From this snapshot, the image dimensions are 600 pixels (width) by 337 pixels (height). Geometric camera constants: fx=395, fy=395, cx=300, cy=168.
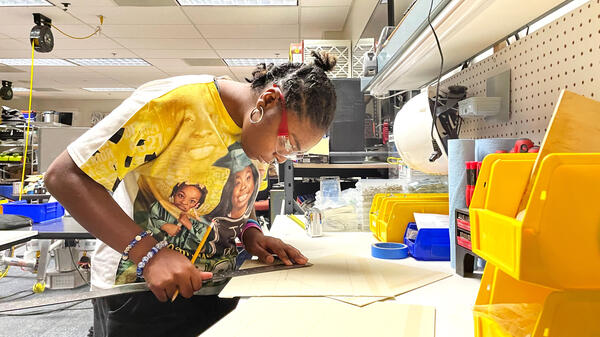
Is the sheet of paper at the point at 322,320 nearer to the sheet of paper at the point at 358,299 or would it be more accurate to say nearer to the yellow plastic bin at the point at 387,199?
the sheet of paper at the point at 358,299

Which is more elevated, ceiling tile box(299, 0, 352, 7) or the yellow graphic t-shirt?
ceiling tile box(299, 0, 352, 7)

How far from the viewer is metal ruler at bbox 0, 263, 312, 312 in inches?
32.1

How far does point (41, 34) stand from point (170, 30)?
60.0 inches

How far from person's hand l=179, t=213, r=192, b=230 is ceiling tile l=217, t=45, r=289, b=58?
575 centimetres

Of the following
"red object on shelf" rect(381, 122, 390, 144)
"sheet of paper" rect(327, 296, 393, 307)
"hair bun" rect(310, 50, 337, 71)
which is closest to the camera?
"sheet of paper" rect(327, 296, 393, 307)

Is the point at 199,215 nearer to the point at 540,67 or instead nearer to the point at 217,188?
the point at 217,188

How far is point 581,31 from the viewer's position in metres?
0.83

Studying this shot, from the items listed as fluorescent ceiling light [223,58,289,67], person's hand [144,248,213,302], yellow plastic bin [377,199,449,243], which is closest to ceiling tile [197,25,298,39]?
fluorescent ceiling light [223,58,289,67]

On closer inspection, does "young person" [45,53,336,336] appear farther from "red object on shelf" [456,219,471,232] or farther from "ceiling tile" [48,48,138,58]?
"ceiling tile" [48,48,138,58]

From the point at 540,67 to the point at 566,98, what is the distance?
52cm

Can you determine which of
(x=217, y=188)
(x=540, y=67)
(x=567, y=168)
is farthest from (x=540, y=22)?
(x=217, y=188)

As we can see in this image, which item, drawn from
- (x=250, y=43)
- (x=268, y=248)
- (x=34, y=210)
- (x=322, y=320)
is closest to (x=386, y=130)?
(x=268, y=248)

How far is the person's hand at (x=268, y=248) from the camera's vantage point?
110cm

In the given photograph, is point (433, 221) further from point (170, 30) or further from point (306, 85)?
point (170, 30)
